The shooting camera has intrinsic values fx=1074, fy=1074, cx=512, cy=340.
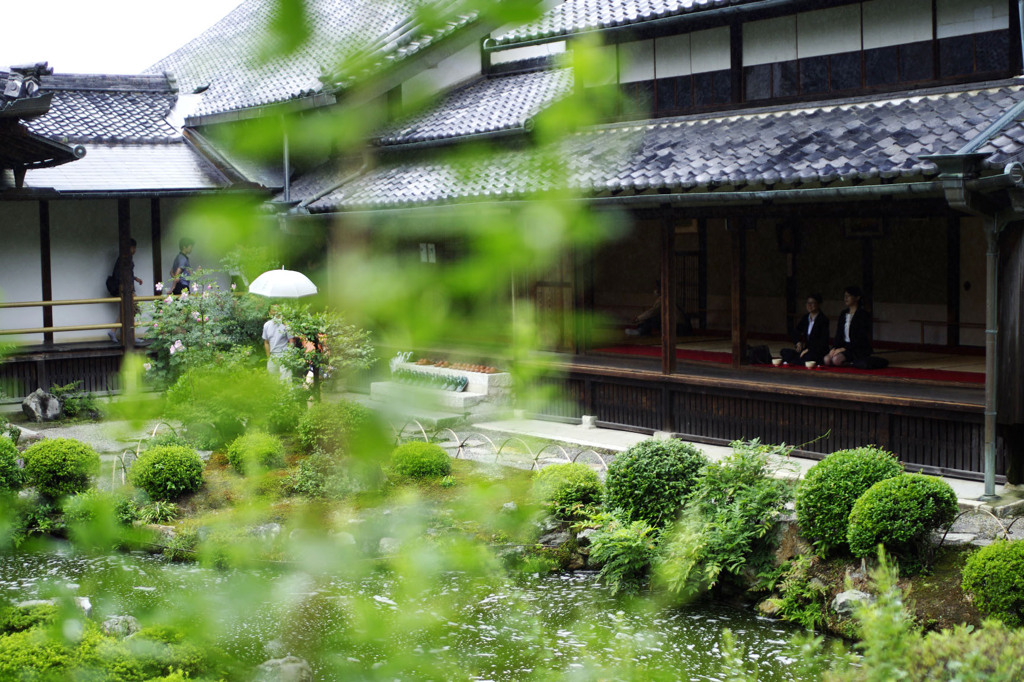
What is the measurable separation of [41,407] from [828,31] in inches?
474

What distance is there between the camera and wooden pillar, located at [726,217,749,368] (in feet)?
40.3

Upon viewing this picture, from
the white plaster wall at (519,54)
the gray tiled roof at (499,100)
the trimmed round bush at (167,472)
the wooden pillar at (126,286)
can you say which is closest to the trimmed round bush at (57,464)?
the trimmed round bush at (167,472)

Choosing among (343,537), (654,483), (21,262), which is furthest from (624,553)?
(21,262)

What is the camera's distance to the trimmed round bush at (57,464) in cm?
1070

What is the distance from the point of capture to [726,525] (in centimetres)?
882

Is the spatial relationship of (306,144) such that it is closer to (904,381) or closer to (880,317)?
(904,381)

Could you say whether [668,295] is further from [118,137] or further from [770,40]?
[118,137]

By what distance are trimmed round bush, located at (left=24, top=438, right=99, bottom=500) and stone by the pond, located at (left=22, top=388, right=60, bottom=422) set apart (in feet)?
15.9

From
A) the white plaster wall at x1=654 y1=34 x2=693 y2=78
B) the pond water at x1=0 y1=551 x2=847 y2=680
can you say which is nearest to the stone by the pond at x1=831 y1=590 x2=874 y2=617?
the pond water at x1=0 y1=551 x2=847 y2=680

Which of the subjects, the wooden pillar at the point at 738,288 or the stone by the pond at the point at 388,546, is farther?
the wooden pillar at the point at 738,288

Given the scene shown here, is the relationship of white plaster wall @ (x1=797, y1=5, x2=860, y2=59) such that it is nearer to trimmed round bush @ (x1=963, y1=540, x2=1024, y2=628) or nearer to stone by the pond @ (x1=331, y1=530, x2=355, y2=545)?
trimmed round bush @ (x1=963, y1=540, x2=1024, y2=628)

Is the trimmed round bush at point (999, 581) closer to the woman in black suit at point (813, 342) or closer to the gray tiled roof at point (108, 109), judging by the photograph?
the woman in black suit at point (813, 342)

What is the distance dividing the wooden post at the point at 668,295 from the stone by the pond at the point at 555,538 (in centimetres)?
360

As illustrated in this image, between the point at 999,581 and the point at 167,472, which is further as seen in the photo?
the point at 167,472
